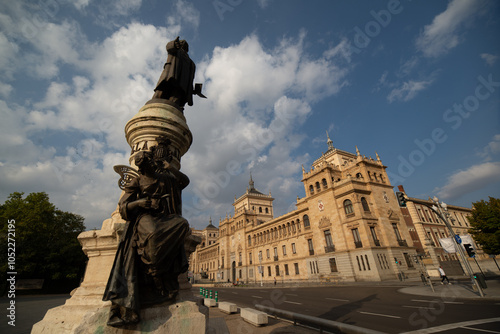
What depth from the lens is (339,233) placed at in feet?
96.4

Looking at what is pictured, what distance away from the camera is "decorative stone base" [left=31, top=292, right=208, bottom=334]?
211 cm

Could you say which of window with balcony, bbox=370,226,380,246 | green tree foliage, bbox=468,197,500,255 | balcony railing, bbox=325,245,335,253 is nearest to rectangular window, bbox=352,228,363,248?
window with balcony, bbox=370,226,380,246

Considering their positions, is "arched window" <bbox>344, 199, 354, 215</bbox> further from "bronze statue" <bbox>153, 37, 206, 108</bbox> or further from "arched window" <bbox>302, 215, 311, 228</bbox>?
"bronze statue" <bbox>153, 37, 206, 108</bbox>

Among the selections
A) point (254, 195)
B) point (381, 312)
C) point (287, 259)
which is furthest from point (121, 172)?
point (254, 195)

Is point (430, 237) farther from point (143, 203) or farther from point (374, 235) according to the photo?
point (143, 203)

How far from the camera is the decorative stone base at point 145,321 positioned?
211 centimetres

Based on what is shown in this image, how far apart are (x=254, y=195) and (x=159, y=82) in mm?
59908

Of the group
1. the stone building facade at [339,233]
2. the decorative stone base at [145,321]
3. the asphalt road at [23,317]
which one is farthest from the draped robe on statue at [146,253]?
the stone building facade at [339,233]

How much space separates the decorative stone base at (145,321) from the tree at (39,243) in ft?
92.9

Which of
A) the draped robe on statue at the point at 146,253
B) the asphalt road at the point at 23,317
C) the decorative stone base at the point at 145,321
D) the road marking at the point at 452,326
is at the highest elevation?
the draped robe on statue at the point at 146,253

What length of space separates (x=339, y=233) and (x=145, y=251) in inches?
1226

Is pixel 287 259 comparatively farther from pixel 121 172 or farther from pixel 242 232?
pixel 121 172

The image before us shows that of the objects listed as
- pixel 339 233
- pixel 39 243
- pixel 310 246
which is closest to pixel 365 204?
pixel 339 233

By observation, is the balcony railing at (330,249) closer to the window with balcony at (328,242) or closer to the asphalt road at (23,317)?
the window with balcony at (328,242)
